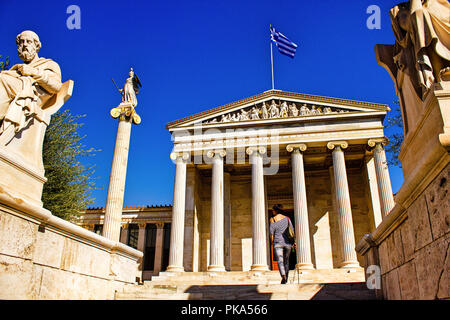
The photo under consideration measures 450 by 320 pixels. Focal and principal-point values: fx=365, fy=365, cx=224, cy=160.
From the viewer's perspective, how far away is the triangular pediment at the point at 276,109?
22.8m

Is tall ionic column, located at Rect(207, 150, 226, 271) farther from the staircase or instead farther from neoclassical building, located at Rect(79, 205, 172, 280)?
neoclassical building, located at Rect(79, 205, 172, 280)

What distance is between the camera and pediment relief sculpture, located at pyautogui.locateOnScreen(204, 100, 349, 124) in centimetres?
2333

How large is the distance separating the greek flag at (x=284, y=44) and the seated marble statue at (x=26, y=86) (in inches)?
863

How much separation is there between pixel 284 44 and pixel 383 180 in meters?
11.4

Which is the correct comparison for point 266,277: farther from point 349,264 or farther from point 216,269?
point 349,264

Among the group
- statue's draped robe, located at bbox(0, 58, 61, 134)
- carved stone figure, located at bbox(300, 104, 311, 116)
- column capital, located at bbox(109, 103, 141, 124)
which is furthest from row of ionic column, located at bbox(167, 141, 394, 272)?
statue's draped robe, located at bbox(0, 58, 61, 134)

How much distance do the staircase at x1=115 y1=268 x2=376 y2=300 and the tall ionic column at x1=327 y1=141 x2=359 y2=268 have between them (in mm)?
895

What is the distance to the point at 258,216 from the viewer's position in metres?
21.3

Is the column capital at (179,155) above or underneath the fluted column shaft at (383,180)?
above

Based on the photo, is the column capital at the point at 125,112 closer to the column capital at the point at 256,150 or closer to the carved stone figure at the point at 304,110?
the column capital at the point at 256,150

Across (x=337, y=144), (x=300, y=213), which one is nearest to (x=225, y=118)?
(x=337, y=144)

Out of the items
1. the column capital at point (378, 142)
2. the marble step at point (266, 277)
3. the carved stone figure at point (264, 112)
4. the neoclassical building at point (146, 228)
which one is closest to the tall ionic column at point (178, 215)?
the marble step at point (266, 277)
